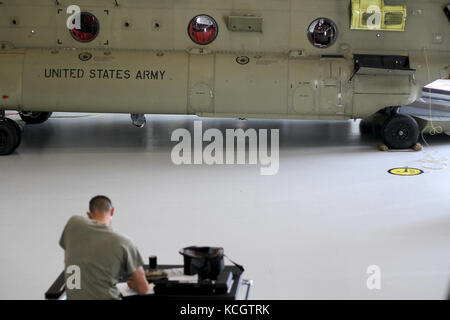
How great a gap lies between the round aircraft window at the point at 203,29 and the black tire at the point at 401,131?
352 centimetres

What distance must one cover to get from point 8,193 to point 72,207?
1217 millimetres

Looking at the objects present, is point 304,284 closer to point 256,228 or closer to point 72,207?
Result: point 256,228

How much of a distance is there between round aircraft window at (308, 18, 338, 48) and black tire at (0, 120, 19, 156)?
542 cm

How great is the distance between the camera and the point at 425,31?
10281 mm

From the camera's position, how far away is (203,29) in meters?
10.1

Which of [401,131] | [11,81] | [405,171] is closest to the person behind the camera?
[405,171]

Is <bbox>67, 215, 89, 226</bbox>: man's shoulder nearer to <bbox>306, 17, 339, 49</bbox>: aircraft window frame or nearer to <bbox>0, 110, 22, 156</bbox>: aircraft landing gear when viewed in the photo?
<bbox>0, 110, 22, 156</bbox>: aircraft landing gear

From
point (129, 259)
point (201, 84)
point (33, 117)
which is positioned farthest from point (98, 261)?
point (33, 117)

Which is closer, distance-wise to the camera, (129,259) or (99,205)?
(129,259)

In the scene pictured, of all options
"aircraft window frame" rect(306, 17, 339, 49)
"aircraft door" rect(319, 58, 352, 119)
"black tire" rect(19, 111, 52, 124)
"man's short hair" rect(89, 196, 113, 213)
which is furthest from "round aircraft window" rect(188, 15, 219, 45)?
"man's short hair" rect(89, 196, 113, 213)

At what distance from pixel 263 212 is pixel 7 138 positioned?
5.28m

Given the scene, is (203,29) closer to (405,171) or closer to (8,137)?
(8,137)
